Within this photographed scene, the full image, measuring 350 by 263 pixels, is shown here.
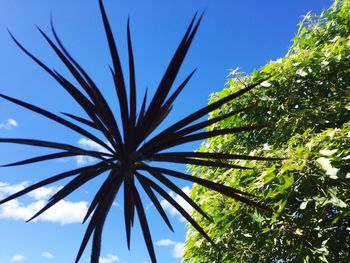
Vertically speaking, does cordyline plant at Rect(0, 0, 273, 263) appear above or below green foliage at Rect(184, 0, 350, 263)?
below

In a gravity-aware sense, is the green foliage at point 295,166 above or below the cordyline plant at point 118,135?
above

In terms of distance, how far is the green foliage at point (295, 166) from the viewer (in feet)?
15.3

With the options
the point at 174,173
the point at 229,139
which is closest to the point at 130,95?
the point at 174,173

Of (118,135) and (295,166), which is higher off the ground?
(295,166)

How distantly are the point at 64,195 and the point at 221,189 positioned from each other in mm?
1104

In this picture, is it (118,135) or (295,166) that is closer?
(118,135)

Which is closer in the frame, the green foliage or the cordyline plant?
the cordyline plant

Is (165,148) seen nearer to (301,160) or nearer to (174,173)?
(174,173)

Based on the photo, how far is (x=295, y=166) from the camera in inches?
178

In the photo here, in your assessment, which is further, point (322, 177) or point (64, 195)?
point (322, 177)

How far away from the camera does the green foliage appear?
468 cm

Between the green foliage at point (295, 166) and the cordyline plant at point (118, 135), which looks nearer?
the cordyline plant at point (118, 135)

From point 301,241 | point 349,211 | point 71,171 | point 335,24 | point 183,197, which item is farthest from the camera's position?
point 335,24

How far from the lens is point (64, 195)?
101 inches
